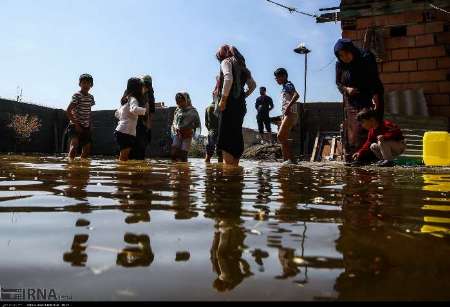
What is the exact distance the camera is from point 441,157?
21.9ft

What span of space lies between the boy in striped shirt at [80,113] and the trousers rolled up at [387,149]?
4660 millimetres

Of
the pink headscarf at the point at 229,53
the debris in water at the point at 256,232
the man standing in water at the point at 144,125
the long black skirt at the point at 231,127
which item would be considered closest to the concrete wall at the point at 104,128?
the man standing in water at the point at 144,125

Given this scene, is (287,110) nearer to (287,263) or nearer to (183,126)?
(183,126)

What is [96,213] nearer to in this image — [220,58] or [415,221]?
[415,221]

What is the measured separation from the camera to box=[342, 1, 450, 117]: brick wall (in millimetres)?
9375

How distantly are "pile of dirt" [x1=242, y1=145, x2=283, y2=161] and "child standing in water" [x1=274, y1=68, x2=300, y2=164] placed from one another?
17.7 feet

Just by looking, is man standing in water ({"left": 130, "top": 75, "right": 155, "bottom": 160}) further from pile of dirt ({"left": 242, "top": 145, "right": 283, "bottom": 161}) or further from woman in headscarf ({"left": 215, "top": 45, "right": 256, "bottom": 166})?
pile of dirt ({"left": 242, "top": 145, "right": 283, "bottom": 161})

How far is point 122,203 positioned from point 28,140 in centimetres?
1717

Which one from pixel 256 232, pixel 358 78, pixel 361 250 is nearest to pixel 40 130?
pixel 358 78

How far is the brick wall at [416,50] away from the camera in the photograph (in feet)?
30.8

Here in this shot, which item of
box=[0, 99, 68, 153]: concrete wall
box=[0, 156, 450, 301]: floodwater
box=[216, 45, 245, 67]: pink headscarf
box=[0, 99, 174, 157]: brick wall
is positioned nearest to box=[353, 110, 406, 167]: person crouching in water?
box=[216, 45, 245, 67]: pink headscarf

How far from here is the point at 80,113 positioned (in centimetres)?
686

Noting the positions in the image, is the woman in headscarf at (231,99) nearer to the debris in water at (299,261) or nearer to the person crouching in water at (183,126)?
the person crouching in water at (183,126)

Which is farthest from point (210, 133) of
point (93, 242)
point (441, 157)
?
point (93, 242)
